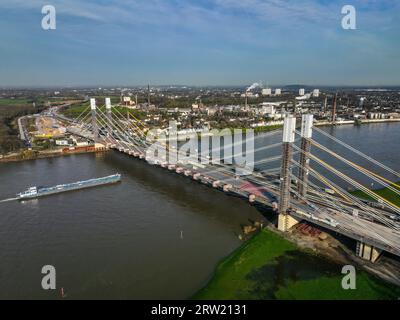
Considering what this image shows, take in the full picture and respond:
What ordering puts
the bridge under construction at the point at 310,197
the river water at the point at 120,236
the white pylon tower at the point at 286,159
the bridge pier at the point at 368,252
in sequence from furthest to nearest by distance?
the white pylon tower at the point at 286,159 → the bridge under construction at the point at 310,197 → the bridge pier at the point at 368,252 → the river water at the point at 120,236

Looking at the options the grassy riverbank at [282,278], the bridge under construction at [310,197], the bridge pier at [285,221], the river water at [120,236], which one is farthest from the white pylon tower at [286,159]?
the river water at [120,236]

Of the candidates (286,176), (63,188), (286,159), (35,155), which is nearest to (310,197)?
(286,176)

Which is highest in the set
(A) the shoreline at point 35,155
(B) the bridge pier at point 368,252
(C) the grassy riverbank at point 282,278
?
(A) the shoreline at point 35,155

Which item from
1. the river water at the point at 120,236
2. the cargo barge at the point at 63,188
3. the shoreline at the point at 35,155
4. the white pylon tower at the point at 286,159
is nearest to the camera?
the river water at the point at 120,236

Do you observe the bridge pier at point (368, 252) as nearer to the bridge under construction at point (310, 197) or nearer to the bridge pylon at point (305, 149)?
the bridge under construction at point (310, 197)

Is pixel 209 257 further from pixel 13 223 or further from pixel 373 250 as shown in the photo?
pixel 13 223

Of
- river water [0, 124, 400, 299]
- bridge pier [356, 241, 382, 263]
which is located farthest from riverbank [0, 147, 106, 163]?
bridge pier [356, 241, 382, 263]
